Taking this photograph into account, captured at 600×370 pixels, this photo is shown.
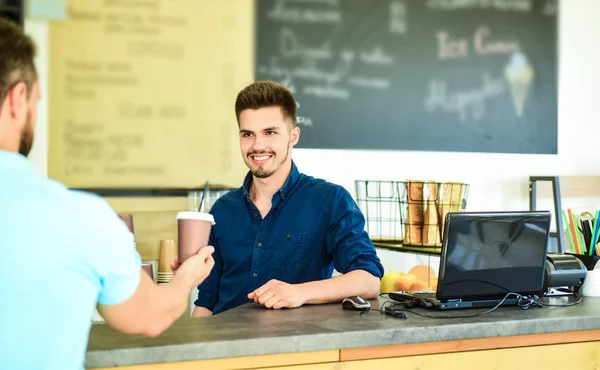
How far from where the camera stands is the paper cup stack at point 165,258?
3090 millimetres

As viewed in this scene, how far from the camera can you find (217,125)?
11.5 feet

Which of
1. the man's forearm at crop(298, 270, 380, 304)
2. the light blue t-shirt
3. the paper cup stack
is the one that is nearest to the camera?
the light blue t-shirt

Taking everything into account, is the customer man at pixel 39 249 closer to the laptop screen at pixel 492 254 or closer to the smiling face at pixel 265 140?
the laptop screen at pixel 492 254

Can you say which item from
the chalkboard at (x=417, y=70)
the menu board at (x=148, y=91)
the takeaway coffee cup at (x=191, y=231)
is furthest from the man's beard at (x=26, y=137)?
the chalkboard at (x=417, y=70)

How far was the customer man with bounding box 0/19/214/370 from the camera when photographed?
1.04 meters

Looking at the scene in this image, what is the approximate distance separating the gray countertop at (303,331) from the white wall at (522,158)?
1747mm

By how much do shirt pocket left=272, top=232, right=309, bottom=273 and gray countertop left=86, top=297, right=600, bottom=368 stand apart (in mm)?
350

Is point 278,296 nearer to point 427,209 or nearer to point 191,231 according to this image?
point 191,231

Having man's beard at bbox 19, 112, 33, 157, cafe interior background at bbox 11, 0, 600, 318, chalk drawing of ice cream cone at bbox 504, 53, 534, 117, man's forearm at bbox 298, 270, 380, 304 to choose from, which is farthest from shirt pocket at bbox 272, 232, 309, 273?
chalk drawing of ice cream cone at bbox 504, 53, 534, 117

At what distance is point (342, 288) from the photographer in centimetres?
209

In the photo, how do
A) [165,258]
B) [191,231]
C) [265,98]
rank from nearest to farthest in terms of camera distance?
[191,231]
[265,98]
[165,258]

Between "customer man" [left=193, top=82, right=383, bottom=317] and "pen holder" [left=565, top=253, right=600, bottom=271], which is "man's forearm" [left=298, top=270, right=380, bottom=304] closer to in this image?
"customer man" [left=193, top=82, right=383, bottom=317]

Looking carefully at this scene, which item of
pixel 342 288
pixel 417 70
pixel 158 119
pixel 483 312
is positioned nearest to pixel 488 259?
pixel 483 312

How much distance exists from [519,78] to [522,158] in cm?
45
